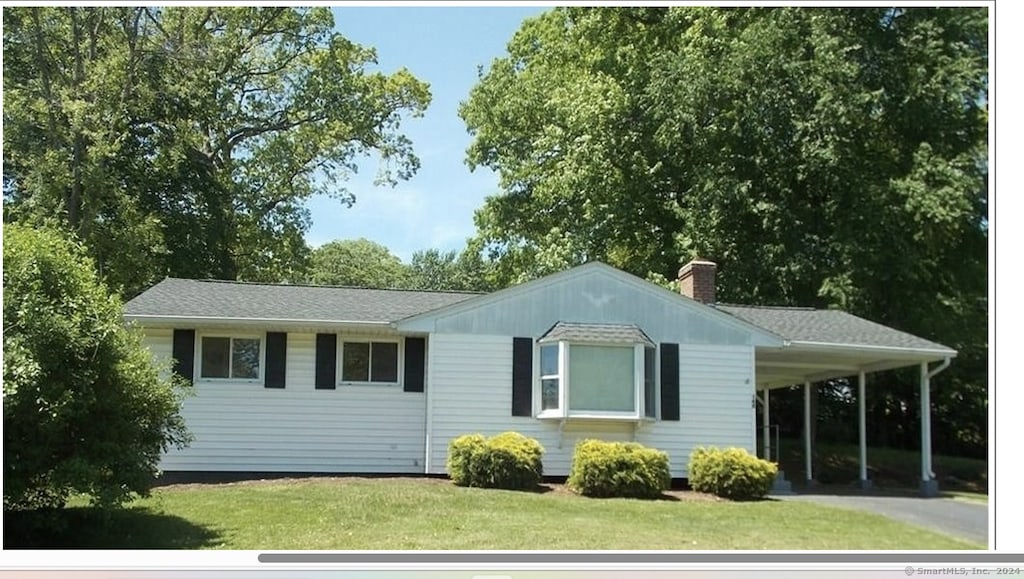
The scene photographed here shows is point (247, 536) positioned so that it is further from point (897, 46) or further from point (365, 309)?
point (897, 46)

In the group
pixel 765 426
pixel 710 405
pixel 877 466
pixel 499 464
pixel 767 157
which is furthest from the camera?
pixel 765 426

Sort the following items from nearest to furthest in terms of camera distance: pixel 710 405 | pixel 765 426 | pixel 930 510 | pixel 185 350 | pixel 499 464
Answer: pixel 930 510, pixel 499 464, pixel 185 350, pixel 710 405, pixel 765 426

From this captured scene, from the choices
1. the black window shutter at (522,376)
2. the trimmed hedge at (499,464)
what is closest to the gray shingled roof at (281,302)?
the black window shutter at (522,376)

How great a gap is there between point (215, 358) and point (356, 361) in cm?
144

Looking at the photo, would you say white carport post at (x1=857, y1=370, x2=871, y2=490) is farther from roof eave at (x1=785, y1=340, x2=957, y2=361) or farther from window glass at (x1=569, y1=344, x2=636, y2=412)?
window glass at (x1=569, y1=344, x2=636, y2=412)

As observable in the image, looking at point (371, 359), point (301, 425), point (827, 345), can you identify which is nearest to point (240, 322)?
point (301, 425)

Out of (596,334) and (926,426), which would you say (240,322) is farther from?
(926,426)

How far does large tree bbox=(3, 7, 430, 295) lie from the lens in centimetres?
961

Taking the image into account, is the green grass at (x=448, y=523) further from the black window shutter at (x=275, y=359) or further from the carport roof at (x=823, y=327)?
the carport roof at (x=823, y=327)

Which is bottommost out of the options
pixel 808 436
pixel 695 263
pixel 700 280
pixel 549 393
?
pixel 808 436

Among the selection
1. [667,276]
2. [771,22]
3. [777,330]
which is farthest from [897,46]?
[667,276]

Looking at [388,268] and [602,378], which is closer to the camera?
[602,378]

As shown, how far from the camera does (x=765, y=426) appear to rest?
34.9 ft

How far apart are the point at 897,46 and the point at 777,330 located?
3.15m
